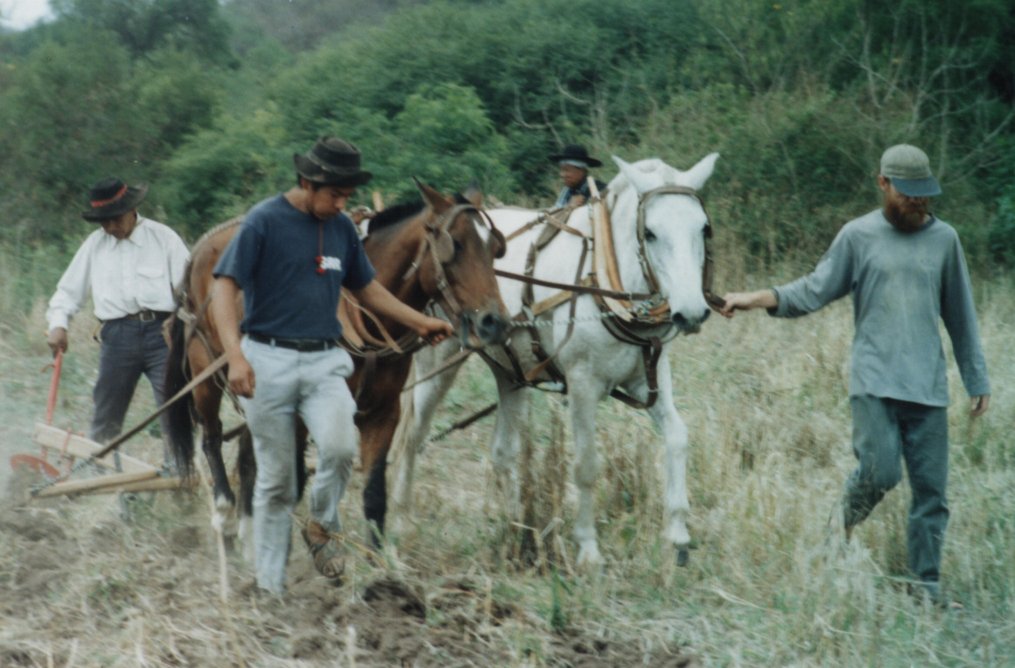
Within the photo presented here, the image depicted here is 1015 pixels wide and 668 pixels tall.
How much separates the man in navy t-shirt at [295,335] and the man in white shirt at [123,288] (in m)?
2.24

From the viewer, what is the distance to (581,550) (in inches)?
265

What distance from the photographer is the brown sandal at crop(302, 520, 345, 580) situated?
5.77m

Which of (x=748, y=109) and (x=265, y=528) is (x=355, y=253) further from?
(x=748, y=109)

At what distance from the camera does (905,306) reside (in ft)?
19.3

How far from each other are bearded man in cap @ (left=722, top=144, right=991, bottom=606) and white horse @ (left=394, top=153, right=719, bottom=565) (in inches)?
18.9

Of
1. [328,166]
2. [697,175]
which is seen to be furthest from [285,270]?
[697,175]

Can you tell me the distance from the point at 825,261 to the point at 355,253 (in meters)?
2.24

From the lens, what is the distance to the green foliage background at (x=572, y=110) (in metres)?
14.5

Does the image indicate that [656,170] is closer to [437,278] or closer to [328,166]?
[437,278]

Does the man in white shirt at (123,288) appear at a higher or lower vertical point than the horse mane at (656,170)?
lower

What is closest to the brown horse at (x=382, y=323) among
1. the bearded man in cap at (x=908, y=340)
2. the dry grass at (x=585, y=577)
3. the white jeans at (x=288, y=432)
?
the white jeans at (x=288, y=432)

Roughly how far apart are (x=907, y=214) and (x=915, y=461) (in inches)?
45.6

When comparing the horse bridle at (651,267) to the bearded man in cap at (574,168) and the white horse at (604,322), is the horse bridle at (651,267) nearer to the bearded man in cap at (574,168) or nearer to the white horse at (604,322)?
the white horse at (604,322)

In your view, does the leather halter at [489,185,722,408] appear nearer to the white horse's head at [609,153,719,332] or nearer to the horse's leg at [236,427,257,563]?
the white horse's head at [609,153,719,332]
